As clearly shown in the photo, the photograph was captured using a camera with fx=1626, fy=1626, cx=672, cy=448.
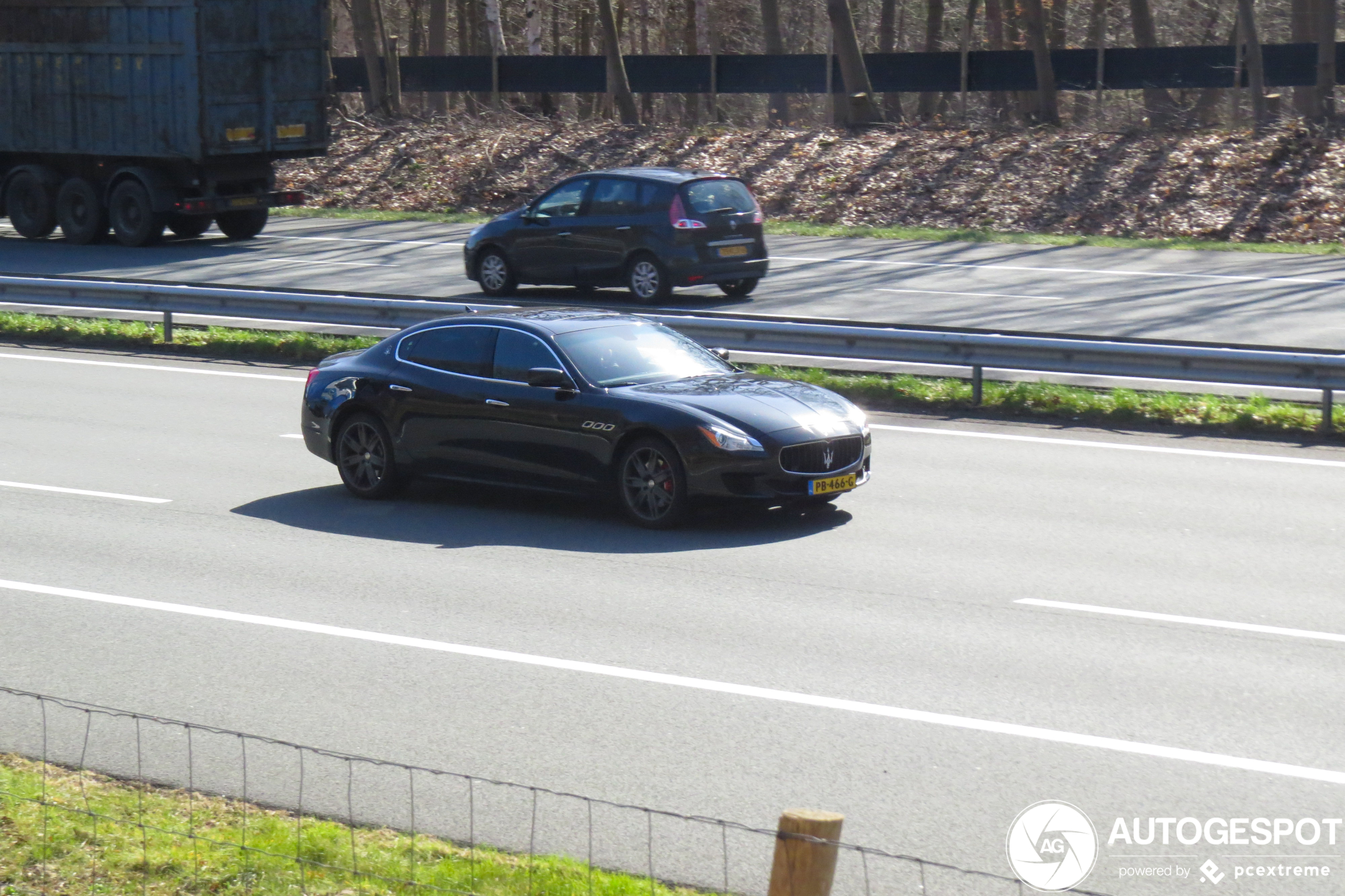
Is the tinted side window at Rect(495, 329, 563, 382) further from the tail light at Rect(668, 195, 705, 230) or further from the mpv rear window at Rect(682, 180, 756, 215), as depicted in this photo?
the mpv rear window at Rect(682, 180, 756, 215)

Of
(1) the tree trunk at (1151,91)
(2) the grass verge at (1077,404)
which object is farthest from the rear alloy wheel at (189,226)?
(1) the tree trunk at (1151,91)

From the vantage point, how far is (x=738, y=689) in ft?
24.1

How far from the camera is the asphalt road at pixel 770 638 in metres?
6.09

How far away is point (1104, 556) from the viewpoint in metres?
9.78

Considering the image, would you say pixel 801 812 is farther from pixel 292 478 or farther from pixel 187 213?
pixel 187 213

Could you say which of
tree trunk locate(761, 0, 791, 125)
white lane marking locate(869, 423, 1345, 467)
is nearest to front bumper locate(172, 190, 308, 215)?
tree trunk locate(761, 0, 791, 125)

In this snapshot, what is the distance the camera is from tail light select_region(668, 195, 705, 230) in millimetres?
20911

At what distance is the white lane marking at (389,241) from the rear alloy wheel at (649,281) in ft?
23.2

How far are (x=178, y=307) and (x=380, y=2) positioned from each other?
37174 millimetres

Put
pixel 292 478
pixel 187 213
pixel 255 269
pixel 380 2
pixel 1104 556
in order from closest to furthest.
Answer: pixel 1104 556
pixel 292 478
pixel 255 269
pixel 187 213
pixel 380 2

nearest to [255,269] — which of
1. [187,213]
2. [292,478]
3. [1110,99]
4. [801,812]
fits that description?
[187,213]

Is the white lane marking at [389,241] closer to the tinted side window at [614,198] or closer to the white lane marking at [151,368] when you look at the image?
the tinted side window at [614,198]

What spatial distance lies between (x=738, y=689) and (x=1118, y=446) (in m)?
7.01

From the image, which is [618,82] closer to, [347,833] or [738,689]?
[738,689]
